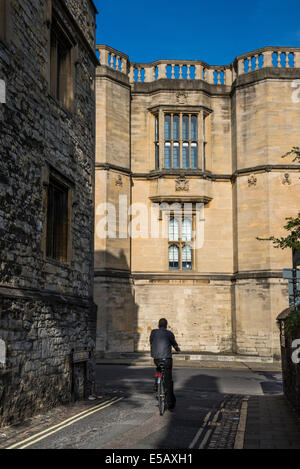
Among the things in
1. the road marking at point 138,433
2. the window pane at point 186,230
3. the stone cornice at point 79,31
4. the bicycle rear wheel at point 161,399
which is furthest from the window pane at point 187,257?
the road marking at point 138,433

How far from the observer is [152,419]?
842 centimetres

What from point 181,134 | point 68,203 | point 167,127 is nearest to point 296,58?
point 181,134

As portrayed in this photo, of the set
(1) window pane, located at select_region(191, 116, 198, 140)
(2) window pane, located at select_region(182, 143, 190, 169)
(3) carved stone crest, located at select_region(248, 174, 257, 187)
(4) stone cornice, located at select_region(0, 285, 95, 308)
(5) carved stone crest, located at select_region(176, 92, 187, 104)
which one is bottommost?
(4) stone cornice, located at select_region(0, 285, 95, 308)

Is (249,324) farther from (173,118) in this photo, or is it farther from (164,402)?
(164,402)

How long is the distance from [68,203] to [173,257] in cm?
1338

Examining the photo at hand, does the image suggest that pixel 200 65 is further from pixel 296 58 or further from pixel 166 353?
pixel 166 353

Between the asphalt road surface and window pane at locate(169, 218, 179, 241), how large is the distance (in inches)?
385

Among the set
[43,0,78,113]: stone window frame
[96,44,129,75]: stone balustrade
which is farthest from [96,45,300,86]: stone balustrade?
[43,0,78,113]: stone window frame

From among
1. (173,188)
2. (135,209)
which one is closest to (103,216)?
(135,209)

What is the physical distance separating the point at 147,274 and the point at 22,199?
15215 millimetres

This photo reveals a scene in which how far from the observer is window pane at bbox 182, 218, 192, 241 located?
24.4 m

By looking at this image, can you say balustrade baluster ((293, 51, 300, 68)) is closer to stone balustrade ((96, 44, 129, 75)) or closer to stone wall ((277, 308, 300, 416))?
stone balustrade ((96, 44, 129, 75))

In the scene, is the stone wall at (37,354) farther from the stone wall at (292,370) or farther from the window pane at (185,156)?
the window pane at (185,156)

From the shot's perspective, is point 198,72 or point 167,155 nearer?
point 167,155
